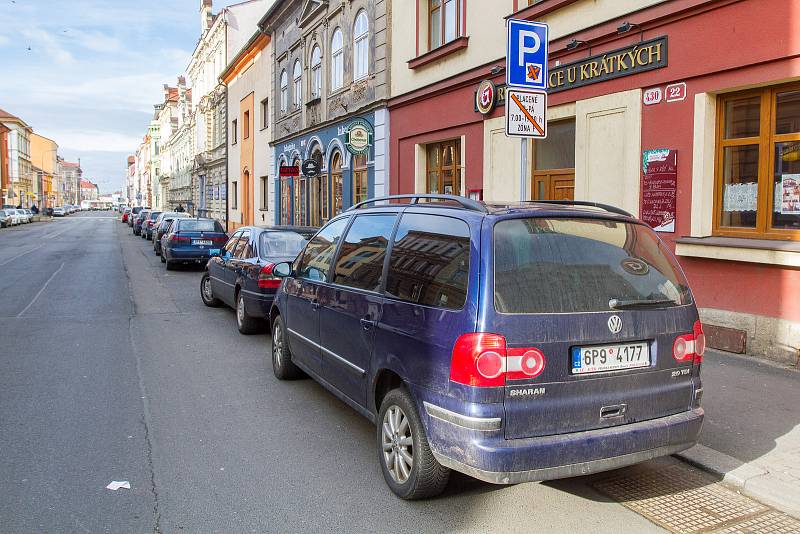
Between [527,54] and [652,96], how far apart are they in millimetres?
3156

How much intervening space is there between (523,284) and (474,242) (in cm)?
36

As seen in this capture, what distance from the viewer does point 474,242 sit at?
3812mm

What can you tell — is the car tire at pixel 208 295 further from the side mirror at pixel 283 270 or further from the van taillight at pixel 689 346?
the van taillight at pixel 689 346

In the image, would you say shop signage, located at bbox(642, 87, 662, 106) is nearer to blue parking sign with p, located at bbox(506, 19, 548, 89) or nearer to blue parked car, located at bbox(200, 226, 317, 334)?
blue parking sign with p, located at bbox(506, 19, 548, 89)

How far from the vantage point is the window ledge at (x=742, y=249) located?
7.14 m

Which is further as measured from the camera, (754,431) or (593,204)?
(754,431)

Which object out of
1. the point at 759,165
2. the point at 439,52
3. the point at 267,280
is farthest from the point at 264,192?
the point at 759,165

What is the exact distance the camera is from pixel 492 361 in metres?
3.55

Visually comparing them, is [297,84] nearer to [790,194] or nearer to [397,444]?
[790,194]

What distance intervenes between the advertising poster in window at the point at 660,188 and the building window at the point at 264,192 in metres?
24.0

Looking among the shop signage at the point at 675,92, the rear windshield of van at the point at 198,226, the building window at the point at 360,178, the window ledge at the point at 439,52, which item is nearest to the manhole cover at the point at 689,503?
the shop signage at the point at 675,92

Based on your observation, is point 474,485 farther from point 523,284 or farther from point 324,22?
point 324,22

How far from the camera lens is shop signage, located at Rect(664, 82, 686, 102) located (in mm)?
8502

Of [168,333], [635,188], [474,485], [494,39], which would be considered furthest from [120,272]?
[474,485]
